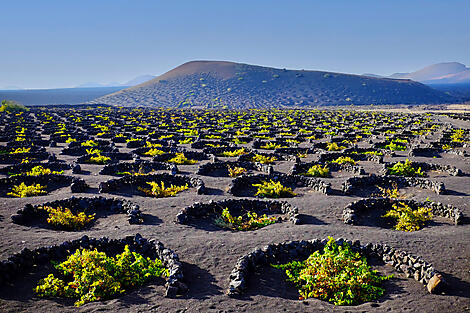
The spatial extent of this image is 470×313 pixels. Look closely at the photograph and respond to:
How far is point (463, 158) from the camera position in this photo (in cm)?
2141

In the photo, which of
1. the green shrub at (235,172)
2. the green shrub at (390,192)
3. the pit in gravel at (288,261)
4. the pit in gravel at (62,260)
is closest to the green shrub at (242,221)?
the pit in gravel at (288,261)

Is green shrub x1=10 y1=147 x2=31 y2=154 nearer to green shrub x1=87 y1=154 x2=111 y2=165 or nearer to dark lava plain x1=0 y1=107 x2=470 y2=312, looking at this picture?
dark lava plain x1=0 y1=107 x2=470 y2=312

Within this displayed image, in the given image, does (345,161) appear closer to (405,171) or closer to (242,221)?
(405,171)

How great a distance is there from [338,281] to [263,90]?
470 feet

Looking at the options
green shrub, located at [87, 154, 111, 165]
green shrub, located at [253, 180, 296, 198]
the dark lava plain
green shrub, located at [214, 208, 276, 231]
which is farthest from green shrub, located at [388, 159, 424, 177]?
green shrub, located at [87, 154, 111, 165]

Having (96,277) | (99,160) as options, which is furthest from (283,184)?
(99,160)

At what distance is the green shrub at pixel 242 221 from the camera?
35.7 ft

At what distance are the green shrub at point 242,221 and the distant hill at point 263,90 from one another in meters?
109

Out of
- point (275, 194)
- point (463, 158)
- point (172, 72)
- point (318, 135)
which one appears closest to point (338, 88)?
point (172, 72)

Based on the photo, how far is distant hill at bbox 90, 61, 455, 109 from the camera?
131 m

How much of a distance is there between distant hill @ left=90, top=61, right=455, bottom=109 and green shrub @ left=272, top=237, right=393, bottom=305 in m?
113

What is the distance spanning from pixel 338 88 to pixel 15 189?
149 meters

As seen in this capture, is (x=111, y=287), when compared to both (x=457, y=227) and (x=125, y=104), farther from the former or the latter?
(x=125, y=104)

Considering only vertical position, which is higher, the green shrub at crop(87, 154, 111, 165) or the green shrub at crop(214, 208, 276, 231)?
the green shrub at crop(87, 154, 111, 165)
